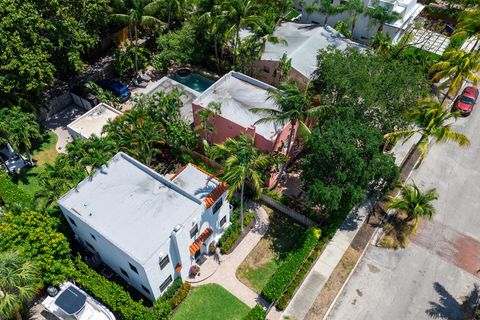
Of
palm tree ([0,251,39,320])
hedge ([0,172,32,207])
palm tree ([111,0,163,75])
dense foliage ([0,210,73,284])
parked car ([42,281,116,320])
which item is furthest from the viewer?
palm tree ([111,0,163,75])

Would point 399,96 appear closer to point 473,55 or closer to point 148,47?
point 473,55

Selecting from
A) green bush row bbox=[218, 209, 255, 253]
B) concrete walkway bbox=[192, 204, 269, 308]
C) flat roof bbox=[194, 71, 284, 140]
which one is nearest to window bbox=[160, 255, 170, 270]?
concrete walkway bbox=[192, 204, 269, 308]

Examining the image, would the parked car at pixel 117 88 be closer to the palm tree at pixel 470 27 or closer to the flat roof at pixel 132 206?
the flat roof at pixel 132 206

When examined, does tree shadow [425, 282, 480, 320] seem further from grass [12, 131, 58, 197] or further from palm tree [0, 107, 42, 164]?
palm tree [0, 107, 42, 164]

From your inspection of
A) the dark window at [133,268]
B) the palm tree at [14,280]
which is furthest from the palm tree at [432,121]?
the palm tree at [14,280]

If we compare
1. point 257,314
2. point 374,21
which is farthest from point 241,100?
point 374,21

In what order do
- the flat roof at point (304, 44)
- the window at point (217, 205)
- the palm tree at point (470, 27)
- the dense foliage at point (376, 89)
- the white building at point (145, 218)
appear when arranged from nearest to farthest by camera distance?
the white building at point (145, 218) < the window at point (217, 205) < the dense foliage at point (376, 89) < the palm tree at point (470, 27) < the flat roof at point (304, 44)

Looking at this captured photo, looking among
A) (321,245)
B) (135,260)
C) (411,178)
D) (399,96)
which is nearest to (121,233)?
(135,260)

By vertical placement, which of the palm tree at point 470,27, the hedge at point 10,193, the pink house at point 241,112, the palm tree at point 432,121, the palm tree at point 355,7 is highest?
the palm tree at point 470,27
